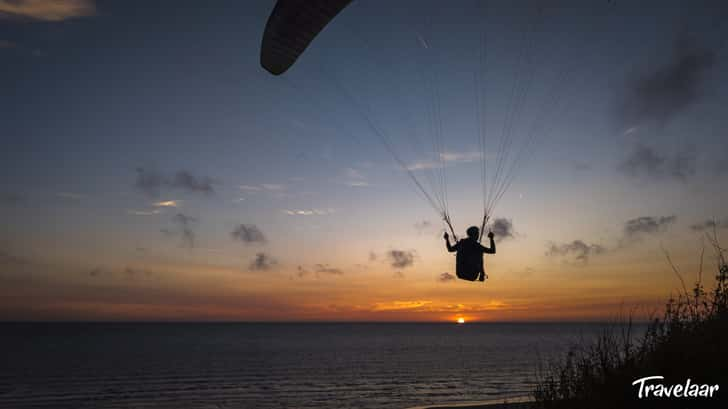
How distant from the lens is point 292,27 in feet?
34.6

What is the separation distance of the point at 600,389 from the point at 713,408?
4.26ft

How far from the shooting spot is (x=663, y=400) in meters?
5.04

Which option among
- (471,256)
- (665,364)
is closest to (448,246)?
(471,256)

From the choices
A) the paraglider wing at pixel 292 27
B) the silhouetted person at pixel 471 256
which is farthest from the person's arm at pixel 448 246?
the paraglider wing at pixel 292 27

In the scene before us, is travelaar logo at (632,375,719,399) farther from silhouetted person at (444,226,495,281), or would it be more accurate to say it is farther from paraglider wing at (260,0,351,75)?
paraglider wing at (260,0,351,75)

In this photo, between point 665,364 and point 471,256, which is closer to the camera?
point 665,364

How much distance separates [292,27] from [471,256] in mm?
6410

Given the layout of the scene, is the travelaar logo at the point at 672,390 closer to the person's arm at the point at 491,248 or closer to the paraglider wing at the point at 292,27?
the person's arm at the point at 491,248

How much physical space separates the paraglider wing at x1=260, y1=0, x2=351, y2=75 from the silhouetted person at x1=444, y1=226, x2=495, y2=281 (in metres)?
Answer: 5.60

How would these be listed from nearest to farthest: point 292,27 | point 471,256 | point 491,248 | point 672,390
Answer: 1. point 672,390
2. point 471,256
3. point 491,248
4. point 292,27

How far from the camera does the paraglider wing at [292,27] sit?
9992 mm

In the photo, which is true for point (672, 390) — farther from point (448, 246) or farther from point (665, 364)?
point (448, 246)

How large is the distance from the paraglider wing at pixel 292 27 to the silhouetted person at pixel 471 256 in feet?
18.4

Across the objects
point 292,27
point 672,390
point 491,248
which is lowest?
point 672,390
